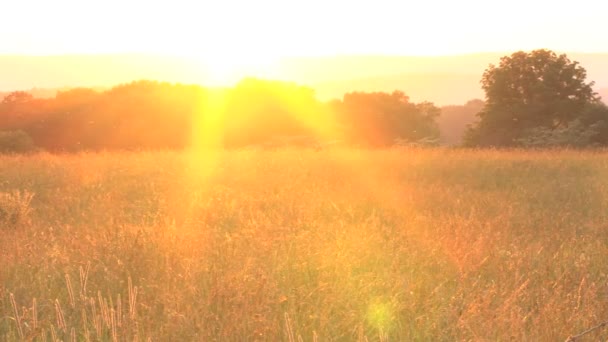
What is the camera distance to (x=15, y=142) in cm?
2792

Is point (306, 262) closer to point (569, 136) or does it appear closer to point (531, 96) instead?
point (569, 136)

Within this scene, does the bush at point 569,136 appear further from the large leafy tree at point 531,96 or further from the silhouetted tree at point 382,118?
the silhouetted tree at point 382,118

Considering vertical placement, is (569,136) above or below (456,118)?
above

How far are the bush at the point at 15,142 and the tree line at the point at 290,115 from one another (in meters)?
0.05

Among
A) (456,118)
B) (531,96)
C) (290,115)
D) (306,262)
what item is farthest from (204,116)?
(456,118)

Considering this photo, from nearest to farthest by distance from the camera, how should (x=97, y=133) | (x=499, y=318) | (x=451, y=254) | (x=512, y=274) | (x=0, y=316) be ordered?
(x=499, y=318)
(x=0, y=316)
(x=512, y=274)
(x=451, y=254)
(x=97, y=133)

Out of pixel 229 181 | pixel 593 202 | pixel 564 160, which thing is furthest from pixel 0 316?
pixel 564 160

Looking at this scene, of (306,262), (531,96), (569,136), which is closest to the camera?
(306,262)

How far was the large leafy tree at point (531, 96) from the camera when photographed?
93.5 ft

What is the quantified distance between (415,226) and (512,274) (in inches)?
69.1

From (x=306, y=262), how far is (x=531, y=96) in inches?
1085

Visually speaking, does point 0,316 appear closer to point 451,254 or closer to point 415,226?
point 451,254

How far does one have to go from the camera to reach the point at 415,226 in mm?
6430

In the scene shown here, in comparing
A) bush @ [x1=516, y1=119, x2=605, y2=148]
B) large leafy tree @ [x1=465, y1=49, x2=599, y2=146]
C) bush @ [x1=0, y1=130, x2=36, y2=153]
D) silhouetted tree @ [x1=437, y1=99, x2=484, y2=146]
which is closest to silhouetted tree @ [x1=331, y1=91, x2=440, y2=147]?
large leafy tree @ [x1=465, y1=49, x2=599, y2=146]
